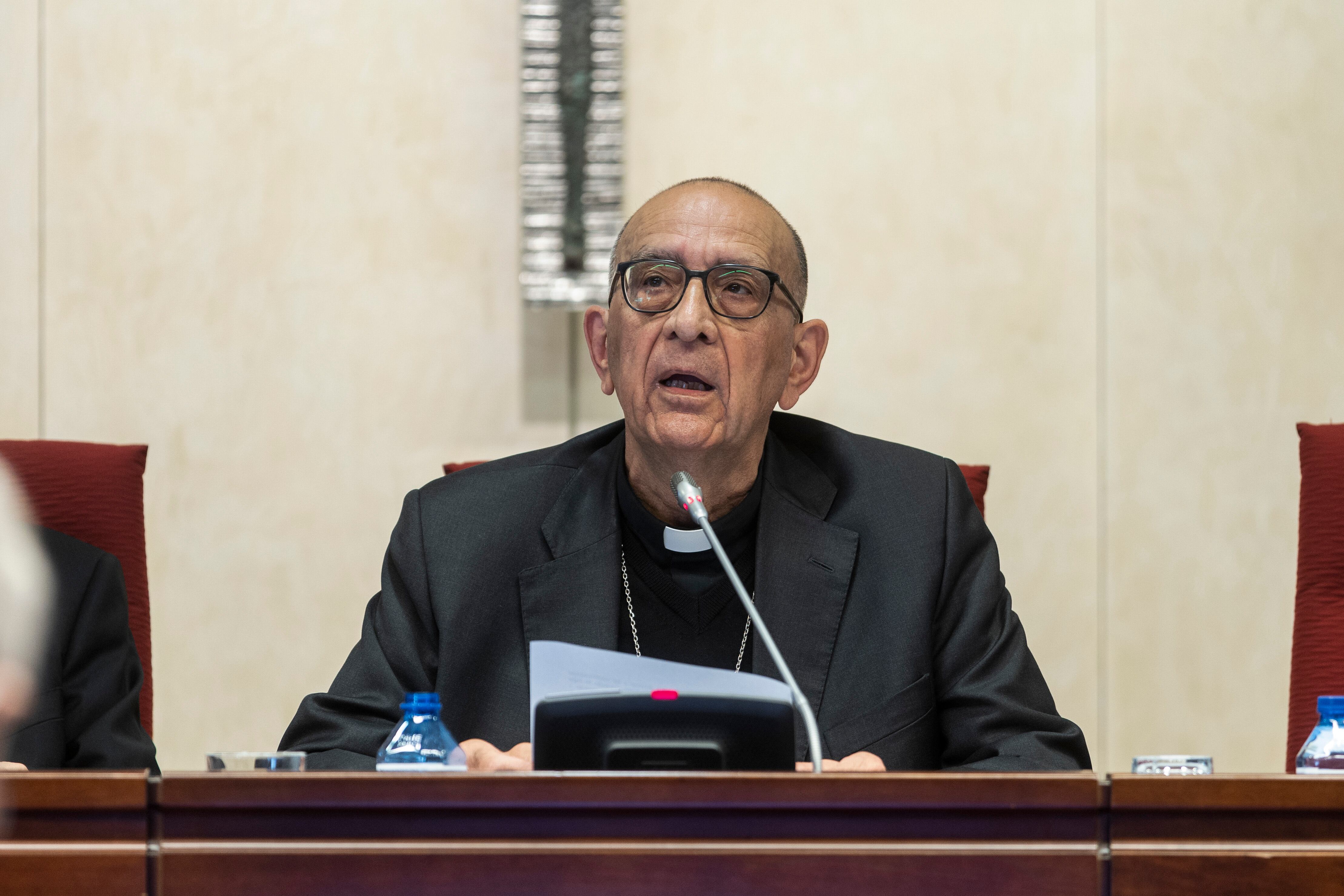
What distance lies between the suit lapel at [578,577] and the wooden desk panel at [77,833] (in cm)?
80

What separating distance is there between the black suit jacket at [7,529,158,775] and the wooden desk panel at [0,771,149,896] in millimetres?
937

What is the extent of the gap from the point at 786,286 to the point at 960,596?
486mm

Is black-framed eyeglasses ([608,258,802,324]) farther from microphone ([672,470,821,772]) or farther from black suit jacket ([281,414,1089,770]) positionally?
microphone ([672,470,821,772])

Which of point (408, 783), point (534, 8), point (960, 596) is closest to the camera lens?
point (408, 783)

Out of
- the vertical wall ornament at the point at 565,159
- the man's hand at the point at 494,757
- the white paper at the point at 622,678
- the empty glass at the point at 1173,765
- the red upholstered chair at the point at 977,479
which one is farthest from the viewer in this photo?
the vertical wall ornament at the point at 565,159

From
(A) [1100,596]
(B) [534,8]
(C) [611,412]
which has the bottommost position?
(A) [1100,596]

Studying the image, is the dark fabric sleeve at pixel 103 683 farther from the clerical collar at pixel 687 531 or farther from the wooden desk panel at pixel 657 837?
the wooden desk panel at pixel 657 837

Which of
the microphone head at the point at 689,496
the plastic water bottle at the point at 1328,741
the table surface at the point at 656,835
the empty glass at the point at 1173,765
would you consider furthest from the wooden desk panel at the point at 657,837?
the microphone head at the point at 689,496

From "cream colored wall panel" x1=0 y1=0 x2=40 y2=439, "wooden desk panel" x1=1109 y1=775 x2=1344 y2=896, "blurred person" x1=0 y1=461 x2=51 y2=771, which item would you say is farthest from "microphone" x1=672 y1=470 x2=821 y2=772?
"cream colored wall panel" x1=0 y1=0 x2=40 y2=439

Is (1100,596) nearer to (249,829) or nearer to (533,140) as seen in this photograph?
(533,140)

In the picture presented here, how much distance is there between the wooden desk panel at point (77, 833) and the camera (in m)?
0.84

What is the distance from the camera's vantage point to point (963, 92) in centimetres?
264

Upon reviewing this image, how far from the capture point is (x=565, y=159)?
256cm

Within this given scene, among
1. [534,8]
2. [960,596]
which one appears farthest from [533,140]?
[960,596]
